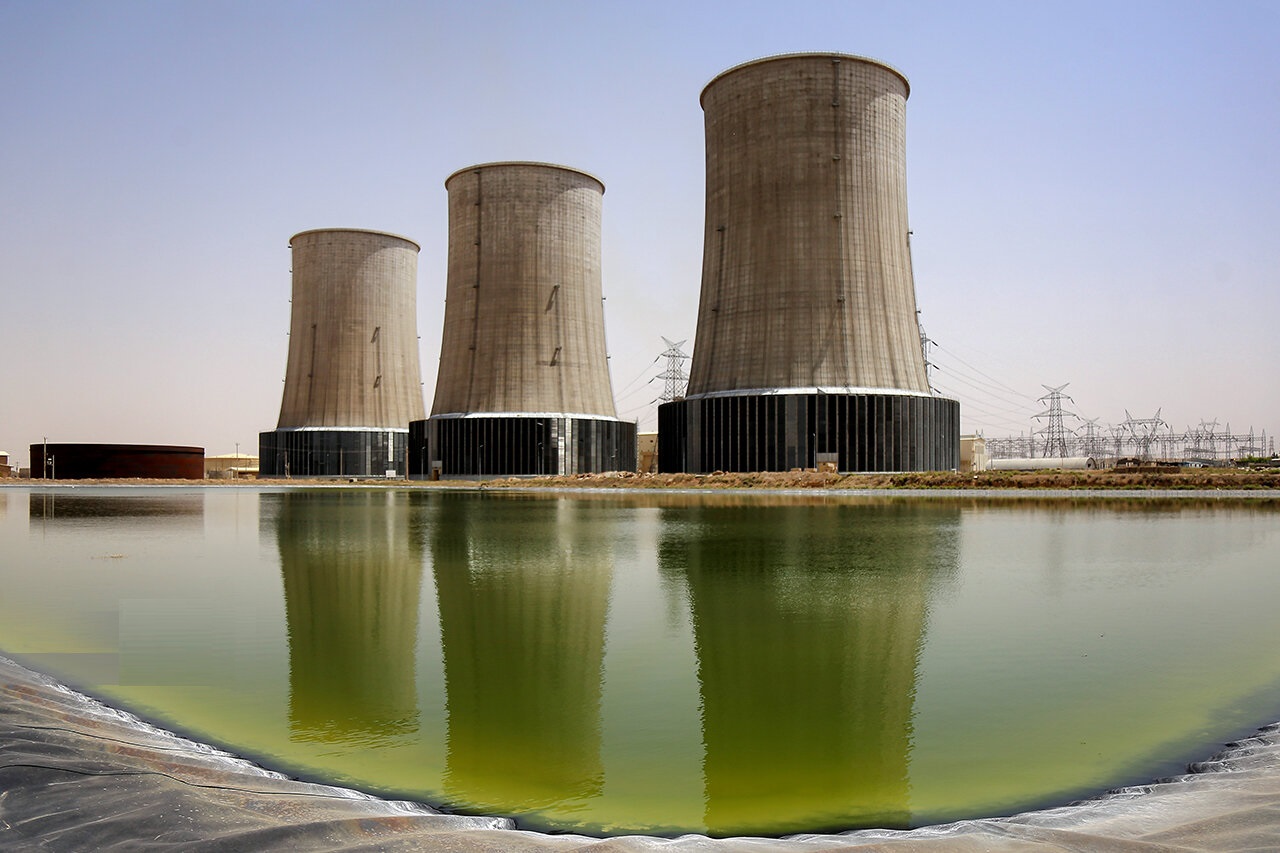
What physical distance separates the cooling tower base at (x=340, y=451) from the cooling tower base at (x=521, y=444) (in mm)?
10676

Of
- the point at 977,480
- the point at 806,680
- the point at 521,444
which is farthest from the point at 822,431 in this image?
the point at 806,680

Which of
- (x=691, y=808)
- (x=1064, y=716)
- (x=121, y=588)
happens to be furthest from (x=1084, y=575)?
(x=121, y=588)

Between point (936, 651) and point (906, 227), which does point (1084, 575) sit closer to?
point (936, 651)

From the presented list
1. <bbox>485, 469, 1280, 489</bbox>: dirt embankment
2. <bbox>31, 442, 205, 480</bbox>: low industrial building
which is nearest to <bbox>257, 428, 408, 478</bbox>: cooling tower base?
<bbox>31, 442, 205, 480</bbox>: low industrial building

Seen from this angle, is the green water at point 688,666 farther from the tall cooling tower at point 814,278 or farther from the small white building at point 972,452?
the small white building at point 972,452

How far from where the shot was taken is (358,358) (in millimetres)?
58750

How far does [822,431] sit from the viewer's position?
37.7 m

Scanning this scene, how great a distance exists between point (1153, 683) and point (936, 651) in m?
1.43

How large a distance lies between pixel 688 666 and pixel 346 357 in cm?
5569

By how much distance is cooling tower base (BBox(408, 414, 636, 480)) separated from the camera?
47406mm

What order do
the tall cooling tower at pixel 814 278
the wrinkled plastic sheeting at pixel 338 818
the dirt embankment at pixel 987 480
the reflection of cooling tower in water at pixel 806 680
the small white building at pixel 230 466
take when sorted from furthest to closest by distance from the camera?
the small white building at pixel 230 466 < the tall cooling tower at pixel 814 278 < the dirt embankment at pixel 987 480 < the reflection of cooling tower in water at pixel 806 680 < the wrinkled plastic sheeting at pixel 338 818

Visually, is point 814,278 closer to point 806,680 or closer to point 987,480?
point 987,480

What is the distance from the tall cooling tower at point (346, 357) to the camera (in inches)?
2302

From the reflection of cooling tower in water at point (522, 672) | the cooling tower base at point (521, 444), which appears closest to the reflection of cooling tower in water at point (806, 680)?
the reflection of cooling tower in water at point (522, 672)
